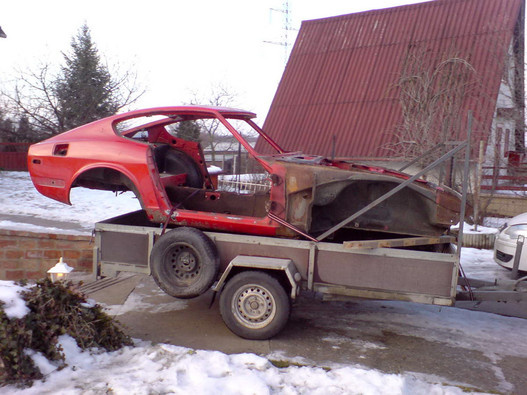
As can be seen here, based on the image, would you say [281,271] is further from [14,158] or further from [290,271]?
[14,158]

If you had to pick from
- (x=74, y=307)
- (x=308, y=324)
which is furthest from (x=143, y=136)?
(x=308, y=324)

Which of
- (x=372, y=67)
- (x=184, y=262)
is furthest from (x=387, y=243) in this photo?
(x=372, y=67)

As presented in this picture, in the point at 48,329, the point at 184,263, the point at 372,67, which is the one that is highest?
the point at 372,67

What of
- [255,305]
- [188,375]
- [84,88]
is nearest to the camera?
[188,375]

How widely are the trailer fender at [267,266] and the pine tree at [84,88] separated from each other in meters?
21.2

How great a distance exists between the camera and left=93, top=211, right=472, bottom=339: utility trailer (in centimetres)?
443

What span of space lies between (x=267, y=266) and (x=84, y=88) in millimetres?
22006

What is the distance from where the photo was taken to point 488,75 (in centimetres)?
1461

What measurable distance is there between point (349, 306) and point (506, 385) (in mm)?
2283

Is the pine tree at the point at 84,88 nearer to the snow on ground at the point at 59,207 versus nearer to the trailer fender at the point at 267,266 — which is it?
the snow on ground at the point at 59,207

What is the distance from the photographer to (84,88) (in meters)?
23.6

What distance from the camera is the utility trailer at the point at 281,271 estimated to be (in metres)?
4.43

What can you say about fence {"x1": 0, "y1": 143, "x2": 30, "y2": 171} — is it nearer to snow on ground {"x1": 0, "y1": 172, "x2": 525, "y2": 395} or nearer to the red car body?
the red car body

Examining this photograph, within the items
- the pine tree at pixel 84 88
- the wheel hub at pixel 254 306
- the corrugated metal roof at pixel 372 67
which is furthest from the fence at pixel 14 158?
the wheel hub at pixel 254 306
